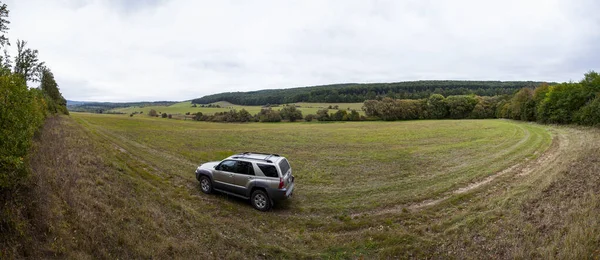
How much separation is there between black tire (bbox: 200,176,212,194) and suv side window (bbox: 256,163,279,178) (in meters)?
2.92

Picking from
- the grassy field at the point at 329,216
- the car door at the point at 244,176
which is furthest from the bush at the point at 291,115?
the car door at the point at 244,176

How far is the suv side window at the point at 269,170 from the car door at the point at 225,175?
56.0 inches

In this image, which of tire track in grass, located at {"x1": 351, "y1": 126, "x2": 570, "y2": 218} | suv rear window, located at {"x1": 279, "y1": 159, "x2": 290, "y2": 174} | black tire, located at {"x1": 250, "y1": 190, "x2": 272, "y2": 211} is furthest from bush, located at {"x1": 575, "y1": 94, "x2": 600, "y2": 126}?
black tire, located at {"x1": 250, "y1": 190, "x2": 272, "y2": 211}

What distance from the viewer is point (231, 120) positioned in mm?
90062

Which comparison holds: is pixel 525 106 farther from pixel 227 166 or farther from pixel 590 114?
pixel 227 166

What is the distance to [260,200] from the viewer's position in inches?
416

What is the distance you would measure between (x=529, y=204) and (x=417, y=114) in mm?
85857

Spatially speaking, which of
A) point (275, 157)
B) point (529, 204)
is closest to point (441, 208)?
point (529, 204)

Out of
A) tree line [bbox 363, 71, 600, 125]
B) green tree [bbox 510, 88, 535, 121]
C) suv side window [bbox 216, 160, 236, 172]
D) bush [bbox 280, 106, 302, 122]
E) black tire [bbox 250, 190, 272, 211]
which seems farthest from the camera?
bush [bbox 280, 106, 302, 122]

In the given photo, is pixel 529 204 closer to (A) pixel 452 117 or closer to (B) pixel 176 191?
(B) pixel 176 191

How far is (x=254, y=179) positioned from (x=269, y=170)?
0.79 meters

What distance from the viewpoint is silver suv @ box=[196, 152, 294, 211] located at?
1030 centimetres

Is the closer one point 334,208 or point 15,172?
point 15,172

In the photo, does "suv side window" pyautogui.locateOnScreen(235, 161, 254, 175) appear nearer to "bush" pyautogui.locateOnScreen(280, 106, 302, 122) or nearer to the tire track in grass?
the tire track in grass
